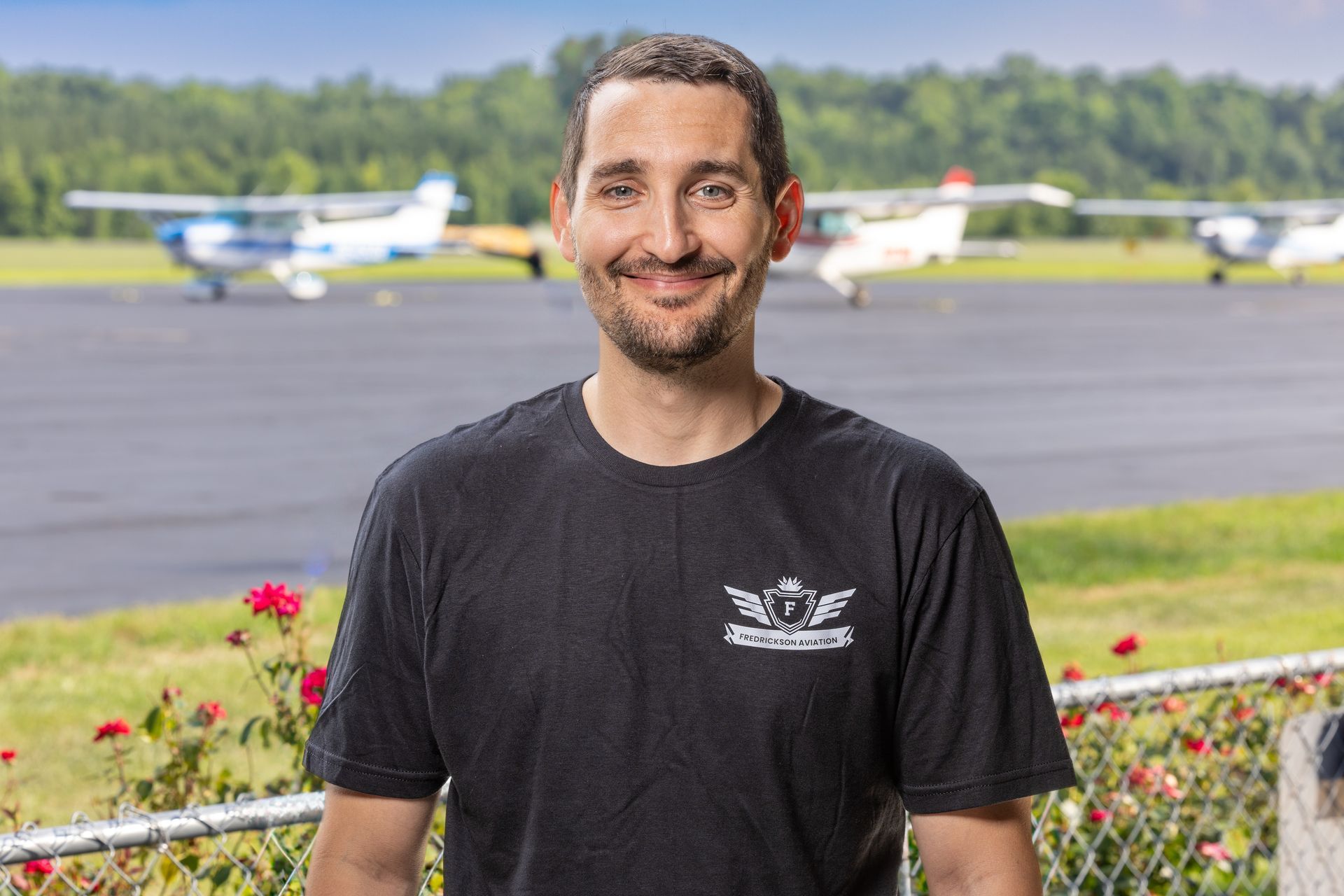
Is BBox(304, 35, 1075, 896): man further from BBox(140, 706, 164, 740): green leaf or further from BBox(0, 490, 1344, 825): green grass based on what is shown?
BBox(0, 490, 1344, 825): green grass

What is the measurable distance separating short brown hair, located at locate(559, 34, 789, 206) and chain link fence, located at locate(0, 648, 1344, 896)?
46.6 inches

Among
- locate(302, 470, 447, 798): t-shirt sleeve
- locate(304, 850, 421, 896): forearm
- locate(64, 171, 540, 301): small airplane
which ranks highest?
locate(302, 470, 447, 798): t-shirt sleeve

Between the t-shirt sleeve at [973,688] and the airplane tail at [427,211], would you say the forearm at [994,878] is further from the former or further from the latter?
the airplane tail at [427,211]

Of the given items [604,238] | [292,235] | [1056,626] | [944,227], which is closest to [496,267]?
[292,235]

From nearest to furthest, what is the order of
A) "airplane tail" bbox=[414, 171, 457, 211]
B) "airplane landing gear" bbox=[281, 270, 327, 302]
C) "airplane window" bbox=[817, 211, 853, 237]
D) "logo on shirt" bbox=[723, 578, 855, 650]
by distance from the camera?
1. "logo on shirt" bbox=[723, 578, 855, 650]
2. "airplane window" bbox=[817, 211, 853, 237]
3. "airplane landing gear" bbox=[281, 270, 327, 302]
4. "airplane tail" bbox=[414, 171, 457, 211]

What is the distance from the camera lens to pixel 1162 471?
535 inches

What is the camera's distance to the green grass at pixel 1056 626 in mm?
5809

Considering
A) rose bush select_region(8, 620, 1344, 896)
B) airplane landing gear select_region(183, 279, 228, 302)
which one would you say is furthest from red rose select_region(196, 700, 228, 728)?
airplane landing gear select_region(183, 279, 228, 302)

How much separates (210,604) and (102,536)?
2919mm

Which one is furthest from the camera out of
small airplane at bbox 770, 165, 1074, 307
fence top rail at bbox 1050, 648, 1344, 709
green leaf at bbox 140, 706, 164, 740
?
small airplane at bbox 770, 165, 1074, 307

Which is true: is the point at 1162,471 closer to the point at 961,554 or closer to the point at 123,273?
the point at 961,554

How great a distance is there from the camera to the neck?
1632 millimetres

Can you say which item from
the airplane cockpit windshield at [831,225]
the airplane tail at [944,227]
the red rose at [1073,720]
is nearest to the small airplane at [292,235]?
the airplane cockpit windshield at [831,225]

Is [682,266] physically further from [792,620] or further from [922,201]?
[922,201]
